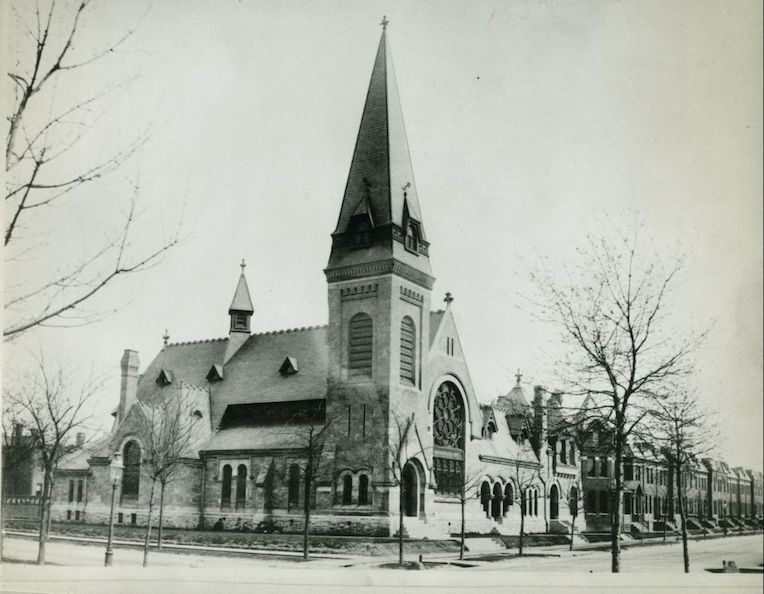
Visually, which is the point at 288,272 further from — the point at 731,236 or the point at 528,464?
the point at 528,464

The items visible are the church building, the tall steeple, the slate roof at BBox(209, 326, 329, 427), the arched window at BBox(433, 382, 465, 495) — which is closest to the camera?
the tall steeple

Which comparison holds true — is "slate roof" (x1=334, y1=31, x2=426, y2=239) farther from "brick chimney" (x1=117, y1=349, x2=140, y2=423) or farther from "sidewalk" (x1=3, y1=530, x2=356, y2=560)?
"sidewalk" (x1=3, y1=530, x2=356, y2=560)

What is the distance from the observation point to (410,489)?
730 inches

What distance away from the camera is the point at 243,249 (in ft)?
38.8

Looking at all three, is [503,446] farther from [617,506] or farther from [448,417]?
[617,506]

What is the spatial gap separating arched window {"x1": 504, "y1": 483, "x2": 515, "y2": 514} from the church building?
60 centimetres

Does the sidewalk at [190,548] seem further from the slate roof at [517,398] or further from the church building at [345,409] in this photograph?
the slate roof at [517,398]

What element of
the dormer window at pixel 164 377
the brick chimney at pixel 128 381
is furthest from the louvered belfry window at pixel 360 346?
the brick chimney at pixel 128 381

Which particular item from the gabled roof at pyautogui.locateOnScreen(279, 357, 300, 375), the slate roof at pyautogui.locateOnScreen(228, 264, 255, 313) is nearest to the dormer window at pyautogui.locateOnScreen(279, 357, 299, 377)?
the gabled roof at pyautogui.locateOnScreen(279, 357, 300, 375)

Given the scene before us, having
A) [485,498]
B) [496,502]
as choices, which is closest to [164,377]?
[485,498]

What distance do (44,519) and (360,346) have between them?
7918 millimetres

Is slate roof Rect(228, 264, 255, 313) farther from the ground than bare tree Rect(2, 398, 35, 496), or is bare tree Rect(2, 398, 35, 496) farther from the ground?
slate roof Rect(228, 264, 255, 313)

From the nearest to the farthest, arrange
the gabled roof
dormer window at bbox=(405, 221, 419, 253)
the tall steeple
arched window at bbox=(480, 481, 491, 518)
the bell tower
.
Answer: the tall steeple
the bell tower
dormer window at bbox=(405, 221, 419, 253)
the gabled roof
arched window at bbox=(480, 481, 491, 518)

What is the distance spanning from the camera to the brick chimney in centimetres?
1218
